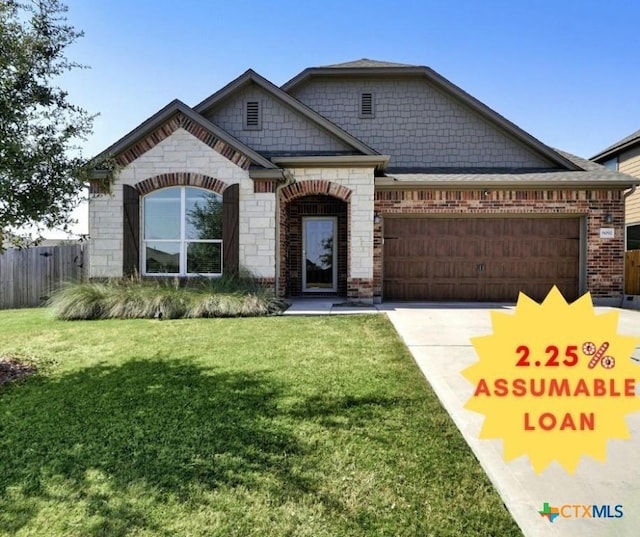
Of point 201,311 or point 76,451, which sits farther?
point 201,311

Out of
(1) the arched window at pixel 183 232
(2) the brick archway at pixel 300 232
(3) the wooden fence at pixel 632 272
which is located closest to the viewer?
(1) the arched window at pixel 183 232

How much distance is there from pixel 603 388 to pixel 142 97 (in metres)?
10.9

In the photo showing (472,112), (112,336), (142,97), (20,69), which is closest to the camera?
(20,69)

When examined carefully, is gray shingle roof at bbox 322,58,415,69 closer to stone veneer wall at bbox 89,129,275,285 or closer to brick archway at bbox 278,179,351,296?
brick archway at bbox 278,179,351,296

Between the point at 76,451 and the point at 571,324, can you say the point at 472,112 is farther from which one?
the point at 76,451

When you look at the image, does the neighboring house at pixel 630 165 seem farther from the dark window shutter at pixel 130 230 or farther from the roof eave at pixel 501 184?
the dark window shutter at pixel 130 230

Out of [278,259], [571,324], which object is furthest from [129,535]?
[278,259]

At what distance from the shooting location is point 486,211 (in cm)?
1059

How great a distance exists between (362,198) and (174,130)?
16.3 ft

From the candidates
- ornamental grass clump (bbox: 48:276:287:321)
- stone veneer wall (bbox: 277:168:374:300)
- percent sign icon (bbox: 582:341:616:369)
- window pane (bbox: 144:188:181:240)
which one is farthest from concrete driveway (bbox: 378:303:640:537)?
window pane (bbox: 144:188:181:240)

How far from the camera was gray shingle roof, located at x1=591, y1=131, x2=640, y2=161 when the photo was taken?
15.4 m

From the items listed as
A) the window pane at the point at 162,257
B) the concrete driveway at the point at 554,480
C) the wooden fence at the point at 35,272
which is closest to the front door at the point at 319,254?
the window pane at the point at 162,257

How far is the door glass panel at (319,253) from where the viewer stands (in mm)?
11891

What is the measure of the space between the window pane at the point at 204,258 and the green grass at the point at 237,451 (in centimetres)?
474
